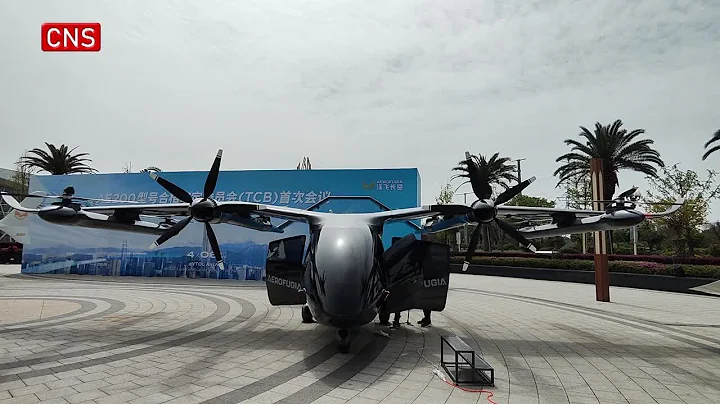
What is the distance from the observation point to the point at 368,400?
6.62 m

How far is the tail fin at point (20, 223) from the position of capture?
101ft

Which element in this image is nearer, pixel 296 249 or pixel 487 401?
pixel 487 401

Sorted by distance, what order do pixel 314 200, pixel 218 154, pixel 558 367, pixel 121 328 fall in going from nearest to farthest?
pixel 558 367, pixel 218 154, pixel 121 328, pixel 314 200

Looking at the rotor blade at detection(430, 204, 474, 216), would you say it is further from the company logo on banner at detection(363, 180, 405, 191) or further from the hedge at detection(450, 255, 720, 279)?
the hedge at detection(450, 255, 720, 279)

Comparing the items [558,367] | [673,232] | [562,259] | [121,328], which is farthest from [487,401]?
[673,232]

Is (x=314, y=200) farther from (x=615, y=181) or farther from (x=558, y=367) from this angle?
(x=615, y=181)

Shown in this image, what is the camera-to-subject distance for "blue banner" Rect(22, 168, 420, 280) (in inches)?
1026

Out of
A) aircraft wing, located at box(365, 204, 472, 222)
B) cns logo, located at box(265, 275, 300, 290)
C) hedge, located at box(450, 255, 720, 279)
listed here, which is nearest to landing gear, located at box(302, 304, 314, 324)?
cns logo, located at box(265, 275, 300, 290)

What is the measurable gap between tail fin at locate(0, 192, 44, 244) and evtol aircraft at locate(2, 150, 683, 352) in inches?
949

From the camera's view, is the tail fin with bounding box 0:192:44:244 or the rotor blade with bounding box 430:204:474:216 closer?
the rotor blade with bounding box 430:204:474:216

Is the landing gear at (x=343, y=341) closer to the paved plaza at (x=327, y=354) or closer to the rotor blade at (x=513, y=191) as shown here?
the paved plaza at (x=327, y=354)

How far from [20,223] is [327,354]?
35045mm

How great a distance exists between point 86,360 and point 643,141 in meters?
41.4

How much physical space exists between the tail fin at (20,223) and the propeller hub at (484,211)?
115 ft
